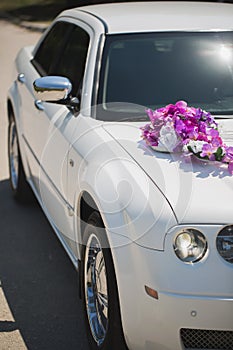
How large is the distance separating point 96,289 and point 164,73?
1.61 m

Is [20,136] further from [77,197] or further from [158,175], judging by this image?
[158,175]

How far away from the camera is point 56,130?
5.41 metres

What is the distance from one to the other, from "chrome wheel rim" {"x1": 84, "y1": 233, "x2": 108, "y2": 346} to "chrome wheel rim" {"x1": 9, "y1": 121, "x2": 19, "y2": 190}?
2703 millimetres

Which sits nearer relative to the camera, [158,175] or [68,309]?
[158,175]

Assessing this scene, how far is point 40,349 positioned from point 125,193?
114 centimetres

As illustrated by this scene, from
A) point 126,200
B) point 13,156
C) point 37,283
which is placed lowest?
point 37,283

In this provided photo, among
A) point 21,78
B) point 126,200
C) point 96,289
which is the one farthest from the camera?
point 21,78

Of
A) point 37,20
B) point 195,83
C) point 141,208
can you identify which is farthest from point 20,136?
point 37,20

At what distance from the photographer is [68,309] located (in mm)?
5207

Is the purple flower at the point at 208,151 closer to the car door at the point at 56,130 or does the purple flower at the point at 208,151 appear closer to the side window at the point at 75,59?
the car door at the point at 56,130

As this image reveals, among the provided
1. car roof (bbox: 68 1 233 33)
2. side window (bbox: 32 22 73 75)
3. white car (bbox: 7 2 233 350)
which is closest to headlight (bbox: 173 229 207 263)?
white car (bbox: 7 2 233 350)

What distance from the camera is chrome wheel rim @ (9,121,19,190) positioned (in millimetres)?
7266

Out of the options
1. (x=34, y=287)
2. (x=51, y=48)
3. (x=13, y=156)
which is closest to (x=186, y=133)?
(x=34, y=287)

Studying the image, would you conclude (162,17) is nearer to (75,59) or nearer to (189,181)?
(75,59)
